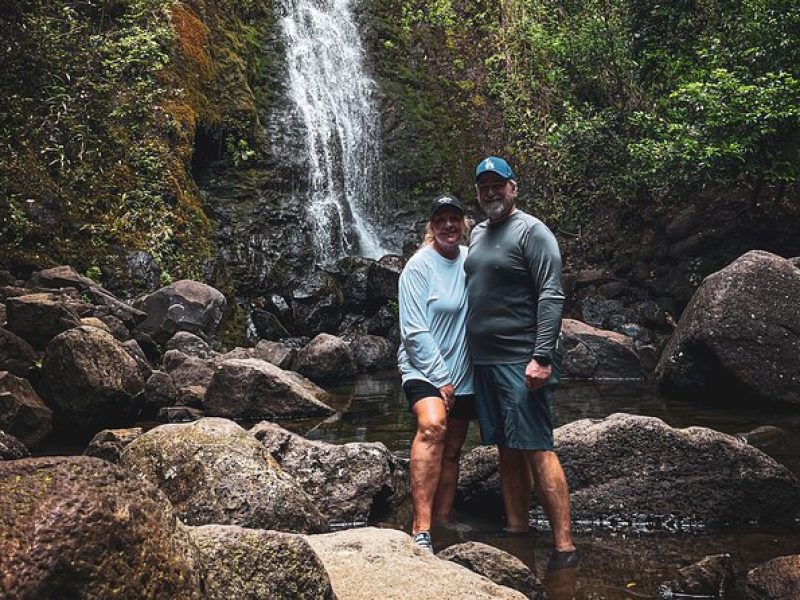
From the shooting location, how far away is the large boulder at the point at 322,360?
14.3 m

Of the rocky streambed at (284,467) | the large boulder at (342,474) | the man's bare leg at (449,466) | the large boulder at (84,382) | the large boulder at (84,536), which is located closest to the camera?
the large boulder at (84,536)

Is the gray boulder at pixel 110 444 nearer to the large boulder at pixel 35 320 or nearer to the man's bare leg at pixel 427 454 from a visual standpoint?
the man's bare leg at pixel 427 454

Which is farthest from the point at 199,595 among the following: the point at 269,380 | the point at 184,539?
the point at 269,380

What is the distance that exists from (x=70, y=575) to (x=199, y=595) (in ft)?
1.54

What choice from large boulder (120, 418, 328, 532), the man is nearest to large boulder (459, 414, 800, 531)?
the man

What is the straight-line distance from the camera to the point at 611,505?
5469 millimetres

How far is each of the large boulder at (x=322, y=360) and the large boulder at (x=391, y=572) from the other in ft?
33.9

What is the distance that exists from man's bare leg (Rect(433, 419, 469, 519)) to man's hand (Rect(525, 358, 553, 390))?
2.40ft

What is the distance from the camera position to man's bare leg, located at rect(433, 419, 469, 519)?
206 inches

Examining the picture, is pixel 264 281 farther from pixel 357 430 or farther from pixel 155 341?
pixel 357 430

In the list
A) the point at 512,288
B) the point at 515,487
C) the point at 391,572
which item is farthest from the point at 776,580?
the point at 512,288

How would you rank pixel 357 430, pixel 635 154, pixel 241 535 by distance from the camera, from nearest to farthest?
1. pixel 241 535
2. pixel 357 430
3. pixel 635 154

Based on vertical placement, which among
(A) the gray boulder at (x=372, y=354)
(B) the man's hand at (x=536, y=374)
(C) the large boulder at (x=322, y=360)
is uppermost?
(B) the man's hand at (x=536, y=374)

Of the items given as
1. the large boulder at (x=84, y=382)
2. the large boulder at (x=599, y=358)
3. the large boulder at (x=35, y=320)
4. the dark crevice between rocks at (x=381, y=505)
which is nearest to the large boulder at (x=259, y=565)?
the dark crevice between rocks at (x=381, y=505)
